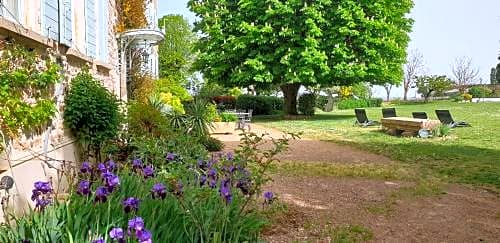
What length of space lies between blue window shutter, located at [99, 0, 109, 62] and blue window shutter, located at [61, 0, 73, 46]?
2021 millimetres

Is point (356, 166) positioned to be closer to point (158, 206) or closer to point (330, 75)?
point (158, 206)

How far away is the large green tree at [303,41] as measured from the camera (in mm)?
20078

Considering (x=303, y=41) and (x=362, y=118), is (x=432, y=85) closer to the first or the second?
A: (x=303, y=41)

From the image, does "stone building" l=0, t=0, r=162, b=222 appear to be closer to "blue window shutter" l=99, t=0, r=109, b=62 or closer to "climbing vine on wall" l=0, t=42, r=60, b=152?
"blue window shutter" l=99, t=0, r=109, b=62

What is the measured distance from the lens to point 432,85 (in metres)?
43.5

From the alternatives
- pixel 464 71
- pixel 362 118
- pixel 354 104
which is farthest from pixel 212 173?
pixel 464 71

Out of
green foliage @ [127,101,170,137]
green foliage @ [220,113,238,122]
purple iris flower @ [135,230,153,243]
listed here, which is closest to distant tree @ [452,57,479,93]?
green foliage @ [220,113,238,122]

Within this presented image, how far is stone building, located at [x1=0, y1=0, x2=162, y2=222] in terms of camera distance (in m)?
3.81

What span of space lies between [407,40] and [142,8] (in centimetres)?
1694

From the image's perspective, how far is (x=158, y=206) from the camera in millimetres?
3096

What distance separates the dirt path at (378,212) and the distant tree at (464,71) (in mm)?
59424

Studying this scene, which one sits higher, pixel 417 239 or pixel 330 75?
pixel 330 75

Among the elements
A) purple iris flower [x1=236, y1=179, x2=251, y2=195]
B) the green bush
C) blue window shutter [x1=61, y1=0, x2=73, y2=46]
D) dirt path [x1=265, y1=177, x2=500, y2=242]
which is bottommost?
dirt path [x1=265, y1=177, x2=500, y2=242]

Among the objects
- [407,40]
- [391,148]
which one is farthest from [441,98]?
[391,148]
